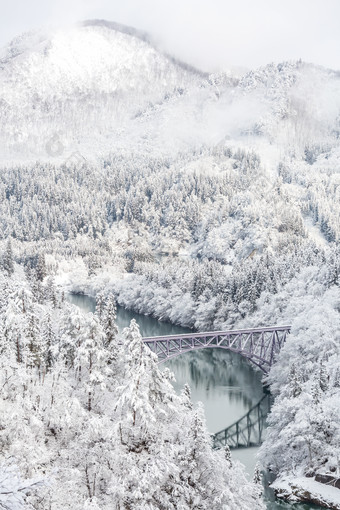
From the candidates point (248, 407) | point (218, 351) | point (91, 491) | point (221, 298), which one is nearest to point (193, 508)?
point (91, 491)

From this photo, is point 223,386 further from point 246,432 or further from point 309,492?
point 309,492

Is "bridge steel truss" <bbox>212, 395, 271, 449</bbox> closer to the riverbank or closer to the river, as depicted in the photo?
the river

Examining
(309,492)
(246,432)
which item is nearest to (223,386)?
(246,432)

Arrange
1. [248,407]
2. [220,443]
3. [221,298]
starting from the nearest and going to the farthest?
1. [220,443]
2. [248,407]
3. [221,298]

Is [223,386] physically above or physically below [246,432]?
below

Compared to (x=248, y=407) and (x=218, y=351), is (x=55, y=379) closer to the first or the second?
(x=248, y=407)

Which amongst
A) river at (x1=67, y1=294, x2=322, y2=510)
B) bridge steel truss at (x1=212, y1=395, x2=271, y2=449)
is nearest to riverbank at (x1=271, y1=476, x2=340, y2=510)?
river at (x1=67, y1=294, x2=322, y2=510)

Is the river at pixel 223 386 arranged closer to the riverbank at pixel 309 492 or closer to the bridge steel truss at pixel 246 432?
the riverbank at pixel 309 492

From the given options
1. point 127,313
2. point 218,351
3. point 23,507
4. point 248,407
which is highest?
point 23,507
